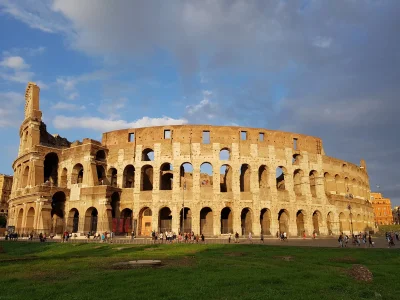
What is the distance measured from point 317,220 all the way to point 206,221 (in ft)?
52.6

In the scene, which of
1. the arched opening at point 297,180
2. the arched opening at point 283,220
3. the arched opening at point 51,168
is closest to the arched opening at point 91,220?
the arched opening at point 51,168

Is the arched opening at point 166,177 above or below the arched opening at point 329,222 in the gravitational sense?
above

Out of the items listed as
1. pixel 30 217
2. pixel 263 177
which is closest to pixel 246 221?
pixel 263 177

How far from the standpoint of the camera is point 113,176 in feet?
148

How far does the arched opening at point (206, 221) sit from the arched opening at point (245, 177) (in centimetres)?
584

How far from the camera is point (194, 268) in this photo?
13.6 m

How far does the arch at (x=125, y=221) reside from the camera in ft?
132

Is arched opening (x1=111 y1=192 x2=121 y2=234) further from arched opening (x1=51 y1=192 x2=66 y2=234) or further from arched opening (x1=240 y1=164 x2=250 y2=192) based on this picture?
arched opening (x1=240 y1=164 x2=250 y2=192)

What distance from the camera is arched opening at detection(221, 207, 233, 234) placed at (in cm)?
4091

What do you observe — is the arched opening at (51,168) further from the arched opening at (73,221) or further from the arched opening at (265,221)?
the arched opening at (265,221)

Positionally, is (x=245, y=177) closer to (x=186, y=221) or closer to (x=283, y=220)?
(x=283, y=220)

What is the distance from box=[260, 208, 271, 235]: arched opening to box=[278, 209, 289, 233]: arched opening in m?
2.32

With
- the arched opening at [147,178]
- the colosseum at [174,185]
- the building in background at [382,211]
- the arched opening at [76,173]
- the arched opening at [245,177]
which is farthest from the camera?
the building in background at [382,211]

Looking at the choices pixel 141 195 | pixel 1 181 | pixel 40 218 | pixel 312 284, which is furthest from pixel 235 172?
pixel 1 181
